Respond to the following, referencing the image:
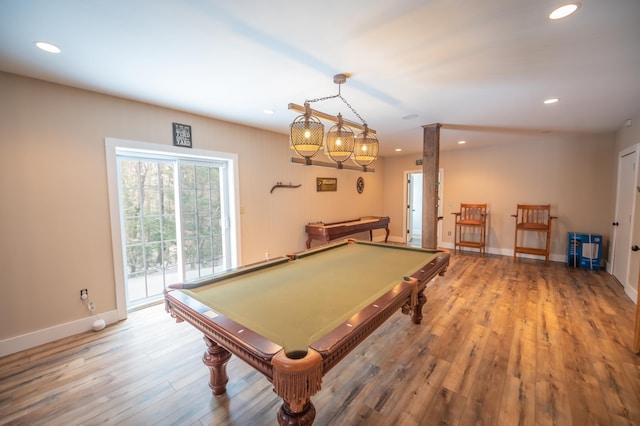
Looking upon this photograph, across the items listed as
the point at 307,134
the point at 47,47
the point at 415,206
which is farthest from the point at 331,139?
the point at 415,206

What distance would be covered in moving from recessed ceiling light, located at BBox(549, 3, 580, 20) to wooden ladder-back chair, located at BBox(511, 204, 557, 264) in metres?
4.54

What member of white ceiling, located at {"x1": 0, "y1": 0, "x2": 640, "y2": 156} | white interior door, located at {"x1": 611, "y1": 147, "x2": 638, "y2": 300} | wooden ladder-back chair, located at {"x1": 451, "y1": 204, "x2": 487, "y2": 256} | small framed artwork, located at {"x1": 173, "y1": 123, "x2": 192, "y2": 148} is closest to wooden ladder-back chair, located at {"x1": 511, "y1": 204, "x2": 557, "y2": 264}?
wooden ladder-back chair, located at {"x1": 451, "y1": 204, "x2": 487, "y2": 256}

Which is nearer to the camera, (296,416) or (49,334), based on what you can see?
(296,416)

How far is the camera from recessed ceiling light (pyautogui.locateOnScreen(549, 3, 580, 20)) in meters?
1.43

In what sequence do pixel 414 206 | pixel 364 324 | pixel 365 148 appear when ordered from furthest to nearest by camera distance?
pixel 414 206
pixel 365 148
pixel 364 324

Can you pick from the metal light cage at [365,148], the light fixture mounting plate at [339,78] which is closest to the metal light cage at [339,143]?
the metal light cage at [365,148]

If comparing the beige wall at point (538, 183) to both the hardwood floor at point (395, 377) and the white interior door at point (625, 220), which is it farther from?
the hardwood floor at point (395, 377)

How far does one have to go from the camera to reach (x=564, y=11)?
4.85 feet

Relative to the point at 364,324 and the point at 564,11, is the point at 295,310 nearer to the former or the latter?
the point at 364,324

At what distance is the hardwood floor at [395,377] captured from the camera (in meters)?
1.66

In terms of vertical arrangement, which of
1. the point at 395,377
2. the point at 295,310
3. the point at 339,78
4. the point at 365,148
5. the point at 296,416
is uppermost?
the point at 339,78

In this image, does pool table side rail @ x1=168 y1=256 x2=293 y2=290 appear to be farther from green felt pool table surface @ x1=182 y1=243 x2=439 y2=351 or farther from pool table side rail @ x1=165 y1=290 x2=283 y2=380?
pool table side rail @ x1=165 y1=290 x2=283 y2=380

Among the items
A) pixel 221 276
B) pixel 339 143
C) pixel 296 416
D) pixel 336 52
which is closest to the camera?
pixel 296 416

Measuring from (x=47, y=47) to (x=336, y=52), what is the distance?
6.70 feet
